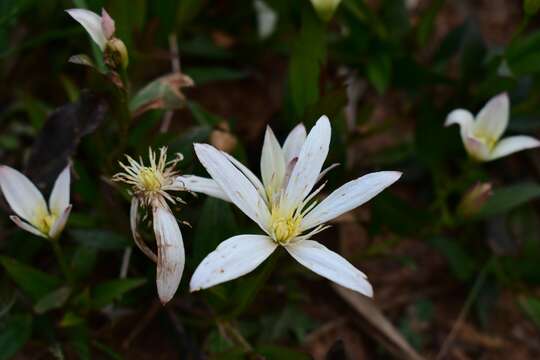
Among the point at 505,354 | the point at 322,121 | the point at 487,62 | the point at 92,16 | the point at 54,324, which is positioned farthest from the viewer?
the point at 487,62

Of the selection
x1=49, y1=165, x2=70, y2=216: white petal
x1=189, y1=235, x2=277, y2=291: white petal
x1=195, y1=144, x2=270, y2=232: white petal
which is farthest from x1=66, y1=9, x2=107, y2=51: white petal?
x1=189, y1=235, x2=277, y2=291: white petal

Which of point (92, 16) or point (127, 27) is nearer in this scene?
point (92, 16)

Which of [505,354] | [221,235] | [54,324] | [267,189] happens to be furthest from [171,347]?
[505,354]

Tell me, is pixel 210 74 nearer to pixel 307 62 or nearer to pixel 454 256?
pixel 307 62

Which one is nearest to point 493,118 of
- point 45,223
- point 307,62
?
point 307,62

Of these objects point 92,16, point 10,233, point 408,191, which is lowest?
point 10,233

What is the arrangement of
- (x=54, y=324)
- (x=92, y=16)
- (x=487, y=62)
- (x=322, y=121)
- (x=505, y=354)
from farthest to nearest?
(x=487, y=62) → (x=505, y=354) → (x=54, y=324) → (x=92, y=16) → (x=322, y=121)

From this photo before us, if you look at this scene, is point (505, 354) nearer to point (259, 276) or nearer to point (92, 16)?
point (259, 276)

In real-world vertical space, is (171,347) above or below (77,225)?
below

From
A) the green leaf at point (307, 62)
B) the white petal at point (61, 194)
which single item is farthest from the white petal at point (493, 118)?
the white petal at point (61, 194)
